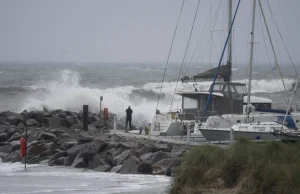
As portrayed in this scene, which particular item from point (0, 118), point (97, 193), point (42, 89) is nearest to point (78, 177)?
point (97, 193)

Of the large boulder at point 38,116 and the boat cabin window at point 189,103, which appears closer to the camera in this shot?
the boat cabin window at point 189,103

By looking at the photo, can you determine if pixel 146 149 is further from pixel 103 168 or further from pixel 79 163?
pixel 79 163

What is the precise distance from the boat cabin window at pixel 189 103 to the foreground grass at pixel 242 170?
562 inches

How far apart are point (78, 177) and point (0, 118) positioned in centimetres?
1678

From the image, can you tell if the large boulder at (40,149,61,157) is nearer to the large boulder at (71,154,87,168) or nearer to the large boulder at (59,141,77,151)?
the large boulder at (59,141,77,151)

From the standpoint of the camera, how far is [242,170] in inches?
539

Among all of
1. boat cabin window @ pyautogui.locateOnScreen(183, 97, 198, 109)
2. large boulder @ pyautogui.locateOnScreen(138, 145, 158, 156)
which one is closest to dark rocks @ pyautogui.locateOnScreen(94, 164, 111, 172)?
large boulder @ pyautogui.locateOnScreen(138, 145, 158, 156)

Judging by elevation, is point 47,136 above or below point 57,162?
above

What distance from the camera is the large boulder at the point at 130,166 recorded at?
20781 millimetres

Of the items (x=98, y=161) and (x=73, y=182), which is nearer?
(x=73, y=182)

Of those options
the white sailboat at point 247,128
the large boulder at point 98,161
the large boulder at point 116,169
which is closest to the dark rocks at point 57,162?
the large boulder at point 98,161

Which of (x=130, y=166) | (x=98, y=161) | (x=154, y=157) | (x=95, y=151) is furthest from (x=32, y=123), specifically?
(x=130, y=166)

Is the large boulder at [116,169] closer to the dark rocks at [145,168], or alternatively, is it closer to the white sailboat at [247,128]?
the dark rocks at [145,168]

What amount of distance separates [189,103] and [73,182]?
11145 millimetres
